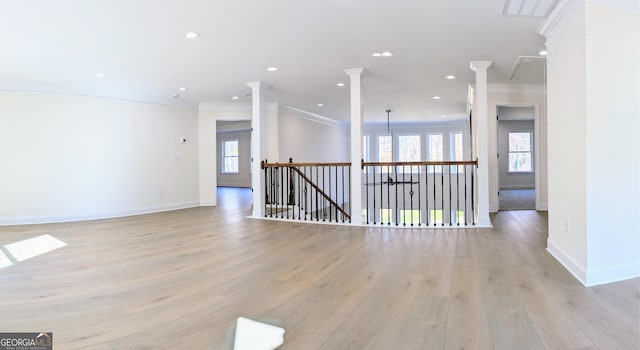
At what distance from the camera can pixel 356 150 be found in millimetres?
5414

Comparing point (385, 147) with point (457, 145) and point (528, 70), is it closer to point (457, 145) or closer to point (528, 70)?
point (457, 145)

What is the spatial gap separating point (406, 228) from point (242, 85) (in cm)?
382

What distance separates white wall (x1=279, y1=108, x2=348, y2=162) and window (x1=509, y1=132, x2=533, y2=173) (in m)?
5.85

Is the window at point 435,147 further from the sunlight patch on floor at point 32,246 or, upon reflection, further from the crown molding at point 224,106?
the sunlight patch on floor at point 32,246

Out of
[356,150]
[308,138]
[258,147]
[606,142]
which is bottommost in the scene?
[606,142]

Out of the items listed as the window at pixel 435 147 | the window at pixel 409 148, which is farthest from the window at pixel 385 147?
the window at pixel 435 147

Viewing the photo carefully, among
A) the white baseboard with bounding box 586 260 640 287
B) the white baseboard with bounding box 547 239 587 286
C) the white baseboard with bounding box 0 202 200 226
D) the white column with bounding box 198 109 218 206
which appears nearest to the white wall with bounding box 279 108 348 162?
the white column with bounding box 198 109 218 206

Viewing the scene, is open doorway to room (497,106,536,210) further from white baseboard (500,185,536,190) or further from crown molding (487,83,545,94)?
crown molding (487,83,545,94)

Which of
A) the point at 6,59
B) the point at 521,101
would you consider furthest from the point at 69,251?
the point at 521,101

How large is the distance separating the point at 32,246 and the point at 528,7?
6044 mm

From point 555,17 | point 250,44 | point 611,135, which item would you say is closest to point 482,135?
point 555,17

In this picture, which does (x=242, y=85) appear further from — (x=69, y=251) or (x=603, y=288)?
(x=603, y=288)

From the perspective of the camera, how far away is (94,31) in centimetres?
366

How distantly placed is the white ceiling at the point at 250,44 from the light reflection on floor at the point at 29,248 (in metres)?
2.39
